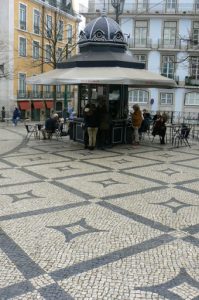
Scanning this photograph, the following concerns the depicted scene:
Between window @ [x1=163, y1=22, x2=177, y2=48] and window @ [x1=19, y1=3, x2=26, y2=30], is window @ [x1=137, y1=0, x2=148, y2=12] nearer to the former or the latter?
window @ [x1=163, y1=22, x2=177, y2=48]

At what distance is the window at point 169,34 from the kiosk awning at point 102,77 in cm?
2887

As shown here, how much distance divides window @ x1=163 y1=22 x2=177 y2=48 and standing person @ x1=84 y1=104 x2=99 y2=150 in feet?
98.8

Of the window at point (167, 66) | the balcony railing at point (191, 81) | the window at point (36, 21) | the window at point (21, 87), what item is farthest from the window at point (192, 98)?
the window at point (21, 87)

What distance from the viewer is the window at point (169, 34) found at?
3991cm

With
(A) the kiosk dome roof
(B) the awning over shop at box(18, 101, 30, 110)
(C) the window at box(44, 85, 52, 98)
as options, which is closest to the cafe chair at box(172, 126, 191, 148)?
(A) the kiosk dome roof

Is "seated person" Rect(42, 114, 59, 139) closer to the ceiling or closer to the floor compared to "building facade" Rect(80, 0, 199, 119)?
closer to the floor

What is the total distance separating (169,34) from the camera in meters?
40.1

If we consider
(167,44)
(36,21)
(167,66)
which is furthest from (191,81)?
(36,21)

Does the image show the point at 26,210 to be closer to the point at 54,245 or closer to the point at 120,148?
the point at 54,245

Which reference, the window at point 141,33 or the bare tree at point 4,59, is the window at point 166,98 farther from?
the bare tree at point 4,59

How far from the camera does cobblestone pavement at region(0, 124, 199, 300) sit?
12.3ft

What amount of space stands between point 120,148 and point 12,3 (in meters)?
25.2

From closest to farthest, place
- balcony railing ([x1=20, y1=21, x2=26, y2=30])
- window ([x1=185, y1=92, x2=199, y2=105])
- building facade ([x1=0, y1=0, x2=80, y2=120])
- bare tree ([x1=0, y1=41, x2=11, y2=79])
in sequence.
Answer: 1. bare tree ([x1=0, y1=41, x2=11, y2=79])
2. building facade ([x1=0, y1=0, x2=80, y2=120])
3. balcony railing ([x1=20, y1=21, x2=26, y2=30])
4. window ([x1=185, y1=92, x2=199, y2=105])

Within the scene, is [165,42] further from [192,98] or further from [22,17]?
[22,17]
